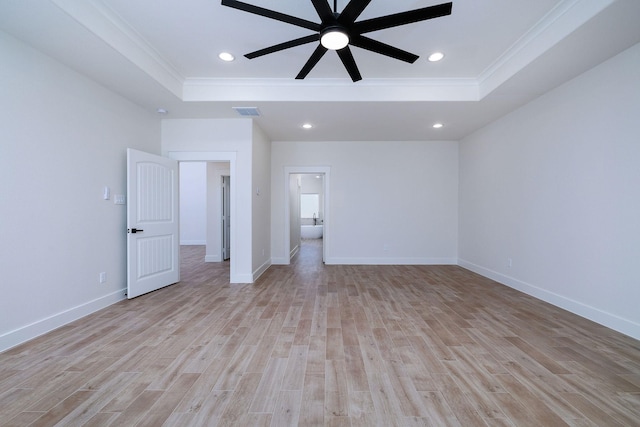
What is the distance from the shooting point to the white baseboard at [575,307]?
7.87 feet

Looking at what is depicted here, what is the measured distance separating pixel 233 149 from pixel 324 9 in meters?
2.85

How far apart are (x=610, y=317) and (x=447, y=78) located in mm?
3196

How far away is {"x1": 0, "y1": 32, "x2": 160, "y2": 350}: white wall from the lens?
7.27 feet

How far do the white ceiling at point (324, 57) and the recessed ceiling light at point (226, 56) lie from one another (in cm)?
7

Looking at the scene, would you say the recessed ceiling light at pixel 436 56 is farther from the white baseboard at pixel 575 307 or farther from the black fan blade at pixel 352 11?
the white baseboard at pixel 575 307

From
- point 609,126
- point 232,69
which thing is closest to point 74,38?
point 232,69

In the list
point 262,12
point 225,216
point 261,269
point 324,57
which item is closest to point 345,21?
point 262,12

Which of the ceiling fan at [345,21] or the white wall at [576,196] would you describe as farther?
the white wall at [576,196]

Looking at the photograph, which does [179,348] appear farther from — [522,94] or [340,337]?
[522,94]

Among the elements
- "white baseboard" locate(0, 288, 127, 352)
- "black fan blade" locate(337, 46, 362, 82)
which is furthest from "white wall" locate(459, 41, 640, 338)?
"white baseboard" locate(0, 288, 127, 352)

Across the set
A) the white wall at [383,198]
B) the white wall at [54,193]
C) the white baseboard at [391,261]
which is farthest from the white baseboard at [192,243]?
the white wall at [54,193]

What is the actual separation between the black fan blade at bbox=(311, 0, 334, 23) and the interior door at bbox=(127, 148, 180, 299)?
3003mm

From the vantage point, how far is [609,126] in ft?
8.51

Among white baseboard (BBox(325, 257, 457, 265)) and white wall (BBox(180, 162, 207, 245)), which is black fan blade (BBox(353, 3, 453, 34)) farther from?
white wall (BBox(180, 162, 207, 245))
